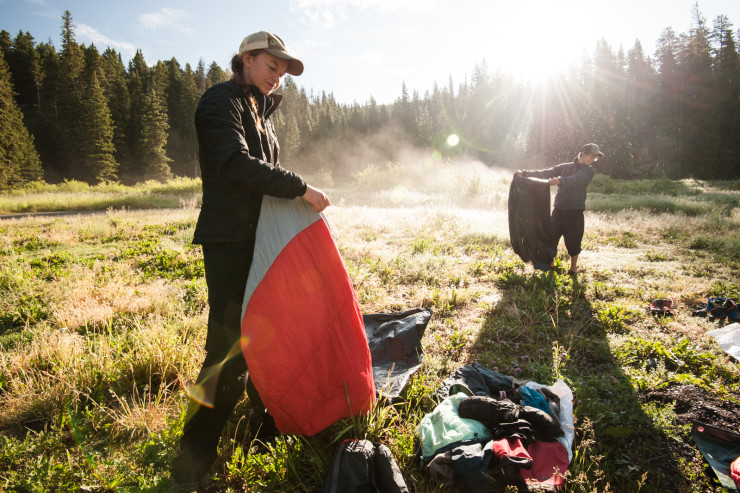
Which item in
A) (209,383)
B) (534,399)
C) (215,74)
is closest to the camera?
(209,383)

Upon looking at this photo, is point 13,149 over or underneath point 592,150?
over

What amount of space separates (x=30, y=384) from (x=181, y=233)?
795cm

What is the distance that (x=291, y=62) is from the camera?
6.86ft

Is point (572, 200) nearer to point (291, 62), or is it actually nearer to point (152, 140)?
point (291, 62)

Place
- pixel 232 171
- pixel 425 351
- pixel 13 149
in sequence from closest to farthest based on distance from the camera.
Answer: pixel 232 171
pixel 425 351
pixel 13 149

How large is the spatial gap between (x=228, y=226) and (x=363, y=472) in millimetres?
1600

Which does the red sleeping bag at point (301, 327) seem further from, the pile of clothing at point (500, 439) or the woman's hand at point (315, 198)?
the pile of clothing at point (500, 439)

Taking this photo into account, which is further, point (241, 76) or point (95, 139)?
point (95, 139)

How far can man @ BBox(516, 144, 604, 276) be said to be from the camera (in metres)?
5.88

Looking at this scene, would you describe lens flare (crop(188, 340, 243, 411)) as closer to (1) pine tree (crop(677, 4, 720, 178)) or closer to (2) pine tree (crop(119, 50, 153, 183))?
(2) pine tree (crop(119, 50, 153, 183))

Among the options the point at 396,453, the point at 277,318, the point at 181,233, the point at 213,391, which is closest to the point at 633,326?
the point at 396,453

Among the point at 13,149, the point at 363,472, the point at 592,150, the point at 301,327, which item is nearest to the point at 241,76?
the point at 301,327

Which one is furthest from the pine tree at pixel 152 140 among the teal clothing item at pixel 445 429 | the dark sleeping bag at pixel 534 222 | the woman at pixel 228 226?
the teal clothing item at pixel 445 429

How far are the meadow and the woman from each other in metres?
0.31
